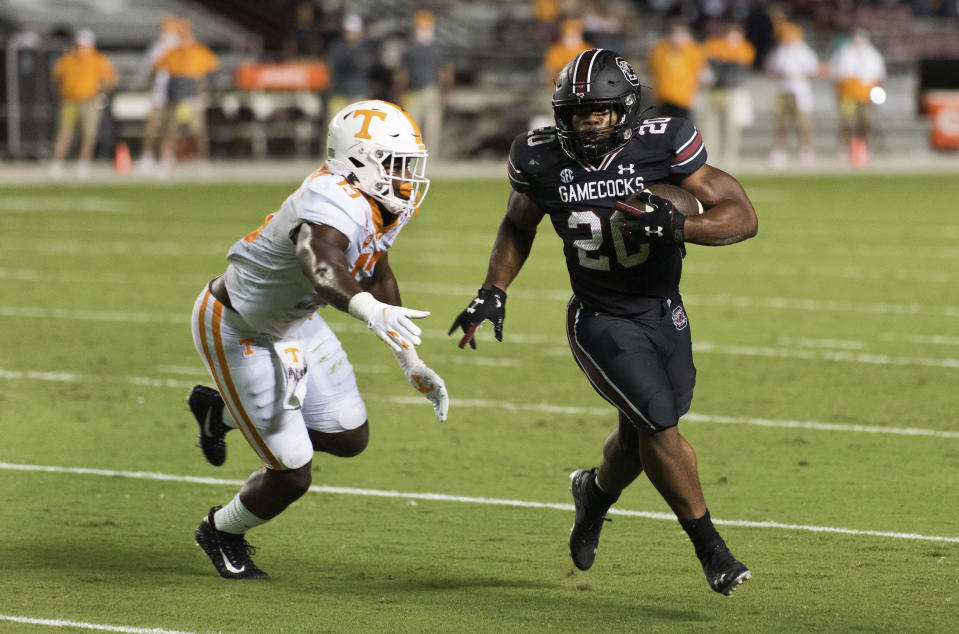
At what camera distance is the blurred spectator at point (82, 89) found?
19469 millimetres

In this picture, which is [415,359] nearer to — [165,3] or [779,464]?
[779,464]

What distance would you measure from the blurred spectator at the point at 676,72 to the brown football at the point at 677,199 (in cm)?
1571

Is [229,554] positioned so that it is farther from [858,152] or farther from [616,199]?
[858,152]

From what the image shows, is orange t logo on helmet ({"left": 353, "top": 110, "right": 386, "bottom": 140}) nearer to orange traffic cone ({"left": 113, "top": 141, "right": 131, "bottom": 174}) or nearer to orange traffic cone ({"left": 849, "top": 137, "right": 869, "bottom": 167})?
orange traffic cone ({"left": 113, "top": 141, "right": 131, "bottom": 174})

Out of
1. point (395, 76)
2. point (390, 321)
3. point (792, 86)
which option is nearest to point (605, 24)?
point (792, 86)

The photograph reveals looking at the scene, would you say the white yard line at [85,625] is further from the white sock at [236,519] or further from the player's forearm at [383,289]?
the player's forearm at [383,289]

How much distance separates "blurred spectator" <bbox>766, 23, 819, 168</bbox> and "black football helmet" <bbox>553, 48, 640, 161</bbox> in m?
17.4

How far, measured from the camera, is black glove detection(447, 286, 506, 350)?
481cm

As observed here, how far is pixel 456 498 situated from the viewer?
607 cm

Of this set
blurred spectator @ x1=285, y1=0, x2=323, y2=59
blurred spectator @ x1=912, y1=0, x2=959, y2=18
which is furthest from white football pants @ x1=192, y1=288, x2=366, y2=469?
blurred spectator @ x1=912, y1=0, x2=959, y2=18

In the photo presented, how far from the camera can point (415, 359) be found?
15.8ft

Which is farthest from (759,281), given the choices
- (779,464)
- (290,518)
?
(290,518)

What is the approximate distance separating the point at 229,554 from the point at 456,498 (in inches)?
49.1

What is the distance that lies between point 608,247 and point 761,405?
10.2 feet
